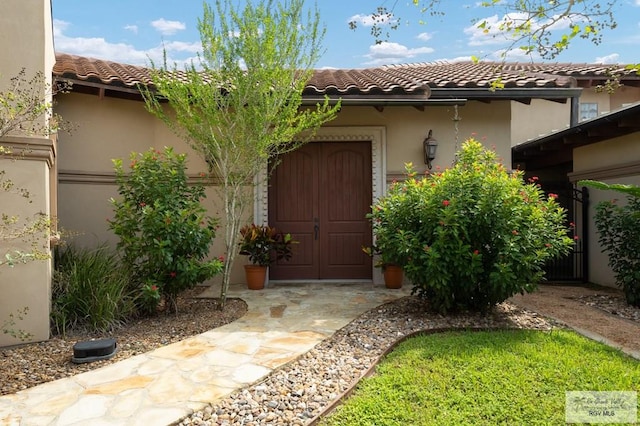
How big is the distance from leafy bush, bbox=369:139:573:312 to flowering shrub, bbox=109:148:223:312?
252 cm

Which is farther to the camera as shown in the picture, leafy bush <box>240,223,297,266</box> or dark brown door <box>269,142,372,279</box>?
dark brown door <box>269,142,372,279</box>

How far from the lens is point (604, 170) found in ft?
25.7

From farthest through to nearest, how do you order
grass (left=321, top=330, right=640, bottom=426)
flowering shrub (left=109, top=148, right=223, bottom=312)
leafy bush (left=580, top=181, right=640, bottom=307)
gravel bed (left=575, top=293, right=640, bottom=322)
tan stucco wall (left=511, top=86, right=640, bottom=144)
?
1. tan stucco wall (left=511, top=86, right=640, bottom=144)
2. leafy bush (left=580, top=181, right=640, bottom=307)
3. gravel bed (left=575, top=293, right=640, bottom=322)
4. flowering shrub (left=109, top=148, right=223, bottom=312)
5. grass (left=321, top=330, right=640, bottom=426)

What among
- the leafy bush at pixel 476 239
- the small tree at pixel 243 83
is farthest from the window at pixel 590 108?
the small tree at pixel 243 83

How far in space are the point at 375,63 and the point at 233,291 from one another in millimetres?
7720

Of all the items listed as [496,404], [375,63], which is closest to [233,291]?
[496,404]

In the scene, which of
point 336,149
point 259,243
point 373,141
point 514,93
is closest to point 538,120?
point 514,93

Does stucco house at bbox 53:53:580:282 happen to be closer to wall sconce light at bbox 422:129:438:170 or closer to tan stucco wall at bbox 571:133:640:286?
wall sconce light at bbox 422:129:438:170

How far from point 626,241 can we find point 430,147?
3298mm

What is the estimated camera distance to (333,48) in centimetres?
617

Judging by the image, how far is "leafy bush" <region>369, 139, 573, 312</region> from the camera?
4941 mm

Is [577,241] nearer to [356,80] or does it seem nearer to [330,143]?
[330,143]

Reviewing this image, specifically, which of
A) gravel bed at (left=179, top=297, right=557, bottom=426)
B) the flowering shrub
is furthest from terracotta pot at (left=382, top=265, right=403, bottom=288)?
the flowering shrub

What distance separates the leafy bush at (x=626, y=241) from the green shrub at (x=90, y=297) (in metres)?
6.31
